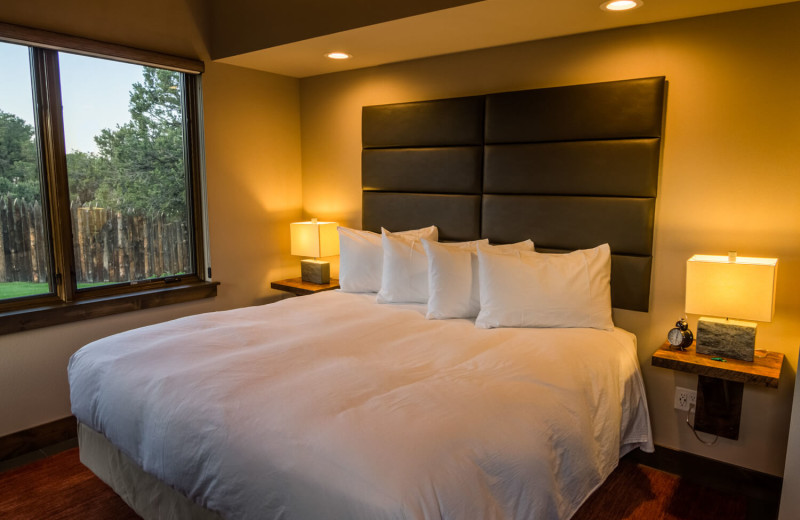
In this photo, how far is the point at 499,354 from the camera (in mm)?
2172

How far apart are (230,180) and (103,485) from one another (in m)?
2.02

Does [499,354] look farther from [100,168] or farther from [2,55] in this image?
[2,55]

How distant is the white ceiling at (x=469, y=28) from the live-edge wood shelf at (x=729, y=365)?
5.03 feet

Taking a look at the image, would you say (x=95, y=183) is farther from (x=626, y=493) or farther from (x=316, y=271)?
(x=626, y=493)

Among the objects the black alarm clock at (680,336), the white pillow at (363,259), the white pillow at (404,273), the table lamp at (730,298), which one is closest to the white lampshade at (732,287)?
the table lamp at (730,298)

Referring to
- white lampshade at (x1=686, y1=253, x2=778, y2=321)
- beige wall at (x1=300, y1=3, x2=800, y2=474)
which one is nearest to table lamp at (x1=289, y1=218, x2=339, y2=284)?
beige wall at (x1=300, y1=3, x2=800, y2=474)

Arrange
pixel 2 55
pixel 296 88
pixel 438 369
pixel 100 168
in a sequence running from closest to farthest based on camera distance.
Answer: pixel 438 369, pixel 2 55, pixel 100 168, pixel 296 88

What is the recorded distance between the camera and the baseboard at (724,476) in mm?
2387

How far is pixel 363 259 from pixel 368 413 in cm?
183

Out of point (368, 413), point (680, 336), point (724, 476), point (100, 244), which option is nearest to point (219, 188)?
point (100, 244)

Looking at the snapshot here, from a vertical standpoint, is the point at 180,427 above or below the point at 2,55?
below

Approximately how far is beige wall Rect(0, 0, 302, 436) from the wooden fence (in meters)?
0.25

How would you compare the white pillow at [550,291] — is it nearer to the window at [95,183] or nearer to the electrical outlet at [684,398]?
the electrical outlet at [684,398]

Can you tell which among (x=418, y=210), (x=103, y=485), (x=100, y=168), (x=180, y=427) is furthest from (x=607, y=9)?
(x=103, y=485)
